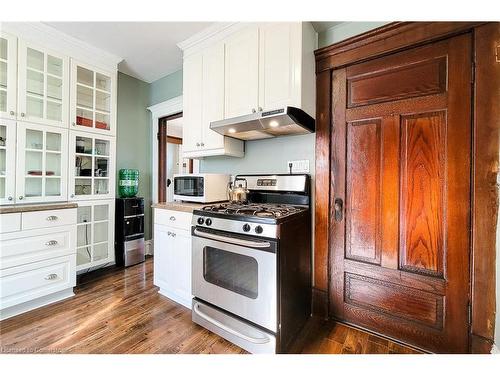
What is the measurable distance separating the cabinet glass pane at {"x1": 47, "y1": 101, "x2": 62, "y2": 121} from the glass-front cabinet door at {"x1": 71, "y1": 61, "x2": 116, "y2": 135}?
0.33 feet

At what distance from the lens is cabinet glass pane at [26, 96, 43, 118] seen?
2.04 metres

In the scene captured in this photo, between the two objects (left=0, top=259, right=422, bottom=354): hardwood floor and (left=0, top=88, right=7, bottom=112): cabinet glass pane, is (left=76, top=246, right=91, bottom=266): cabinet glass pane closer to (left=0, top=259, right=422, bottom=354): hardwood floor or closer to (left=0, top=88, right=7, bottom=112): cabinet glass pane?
(left=0, top=259, right=422, bottom=354): hardwood floor

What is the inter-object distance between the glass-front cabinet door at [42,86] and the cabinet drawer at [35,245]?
3.37 ft

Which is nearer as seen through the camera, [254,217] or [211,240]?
[254,217]

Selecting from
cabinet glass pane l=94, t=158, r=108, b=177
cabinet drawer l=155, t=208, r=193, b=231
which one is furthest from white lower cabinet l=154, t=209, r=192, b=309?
cabinet glass pane l=94, t=158, r=108, b=177

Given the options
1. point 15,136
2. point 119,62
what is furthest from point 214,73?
point 15,136

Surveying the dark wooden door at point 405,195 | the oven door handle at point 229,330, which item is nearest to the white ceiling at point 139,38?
the dark wooden door at point 405,195

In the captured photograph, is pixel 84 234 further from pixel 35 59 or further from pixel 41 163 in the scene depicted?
pixel 35 59

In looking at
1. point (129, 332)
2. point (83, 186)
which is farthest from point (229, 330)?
point (83, 186)

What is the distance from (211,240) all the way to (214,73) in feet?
4.78

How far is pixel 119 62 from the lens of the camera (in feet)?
8.55

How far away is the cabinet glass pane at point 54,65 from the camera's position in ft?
7.05

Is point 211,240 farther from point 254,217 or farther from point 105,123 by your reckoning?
point 105,123

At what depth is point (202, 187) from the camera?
2.01m
